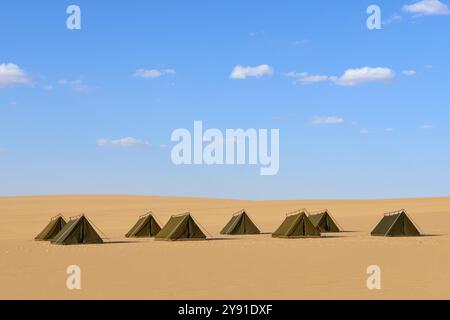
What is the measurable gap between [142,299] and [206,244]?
73.3 feet

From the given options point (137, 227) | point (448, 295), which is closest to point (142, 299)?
point (448, 295)

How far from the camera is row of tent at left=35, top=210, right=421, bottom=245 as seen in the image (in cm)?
4159

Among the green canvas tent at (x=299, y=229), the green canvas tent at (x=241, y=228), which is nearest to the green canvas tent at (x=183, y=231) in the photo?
the green canvas tent at (x=299, y=229)

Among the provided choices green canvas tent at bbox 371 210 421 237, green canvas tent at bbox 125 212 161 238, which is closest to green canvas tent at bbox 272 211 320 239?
green canvas tent at bbox 371 210 421 237

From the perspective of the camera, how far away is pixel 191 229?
4512 centimetres

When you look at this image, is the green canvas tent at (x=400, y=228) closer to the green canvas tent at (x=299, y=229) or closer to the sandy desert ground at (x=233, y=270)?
the sandy desert ground at (x=233, y=270)

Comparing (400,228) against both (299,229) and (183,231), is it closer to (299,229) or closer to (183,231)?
(299,229)

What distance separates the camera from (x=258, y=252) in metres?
34.5

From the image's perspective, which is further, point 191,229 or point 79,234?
point 191,229

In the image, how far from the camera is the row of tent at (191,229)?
136 feet

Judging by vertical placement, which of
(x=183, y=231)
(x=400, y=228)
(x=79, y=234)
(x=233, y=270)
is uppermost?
(x=400, y=228)

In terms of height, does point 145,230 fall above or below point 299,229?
above

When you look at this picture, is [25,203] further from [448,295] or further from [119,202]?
[448,295]

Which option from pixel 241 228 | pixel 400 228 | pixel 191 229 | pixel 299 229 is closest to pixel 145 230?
pixel 191 229
